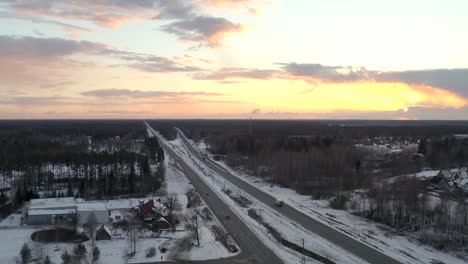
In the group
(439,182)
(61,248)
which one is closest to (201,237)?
(61,248)

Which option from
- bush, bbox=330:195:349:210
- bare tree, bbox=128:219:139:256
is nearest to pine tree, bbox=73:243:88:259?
bare tree, bbox=128:219:139:256

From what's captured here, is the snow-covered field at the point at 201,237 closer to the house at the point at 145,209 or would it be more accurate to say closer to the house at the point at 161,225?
the house at the point at 161,225

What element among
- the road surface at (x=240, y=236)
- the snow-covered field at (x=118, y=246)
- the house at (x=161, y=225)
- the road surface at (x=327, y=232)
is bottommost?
the road surface at (x=327, y=232)

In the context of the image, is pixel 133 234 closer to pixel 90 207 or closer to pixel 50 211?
pixel 90 207

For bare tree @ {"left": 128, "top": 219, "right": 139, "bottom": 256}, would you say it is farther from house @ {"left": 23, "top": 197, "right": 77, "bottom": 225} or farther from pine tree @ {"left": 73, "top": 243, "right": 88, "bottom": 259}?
house @ {"left": 23, "top": 197, "right": 77, "bottom": 225}

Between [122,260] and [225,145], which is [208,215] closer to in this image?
[122,260]

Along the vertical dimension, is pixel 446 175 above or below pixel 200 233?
above

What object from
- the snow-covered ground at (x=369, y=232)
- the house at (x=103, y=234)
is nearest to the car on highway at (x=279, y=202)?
the snow-covered ground at (x=369, y=232)

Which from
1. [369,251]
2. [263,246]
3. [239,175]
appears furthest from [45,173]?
[369,251]

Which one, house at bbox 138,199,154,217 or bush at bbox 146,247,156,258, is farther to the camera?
house at bbox 138,199,154,217
